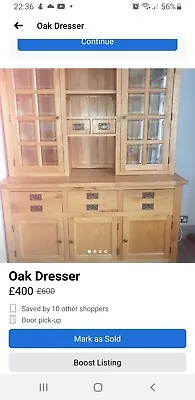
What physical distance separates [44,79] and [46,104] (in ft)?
0.37

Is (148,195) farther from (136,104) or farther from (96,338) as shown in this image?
(96,338)

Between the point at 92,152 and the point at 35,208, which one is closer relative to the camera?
the point at 35,208

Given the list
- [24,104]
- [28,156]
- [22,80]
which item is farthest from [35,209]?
[22,80]

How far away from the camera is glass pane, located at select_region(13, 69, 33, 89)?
1190mm

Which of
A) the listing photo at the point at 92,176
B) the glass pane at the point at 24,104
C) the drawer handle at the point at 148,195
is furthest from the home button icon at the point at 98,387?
the glass pane at the point at 24,104

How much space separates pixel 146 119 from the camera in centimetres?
127

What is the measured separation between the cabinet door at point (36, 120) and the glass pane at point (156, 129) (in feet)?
1.51

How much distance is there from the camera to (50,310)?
15.1 inches
